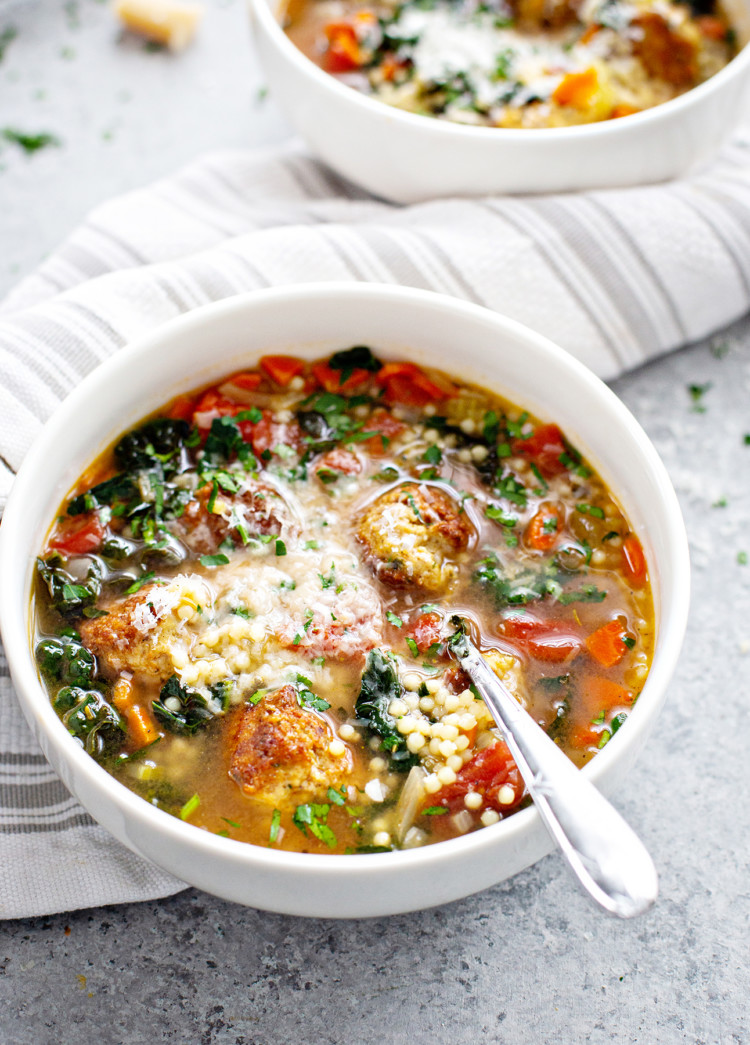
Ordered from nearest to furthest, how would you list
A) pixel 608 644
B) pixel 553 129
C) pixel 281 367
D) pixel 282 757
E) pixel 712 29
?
pixel 282 757, pixel 608 644, pixel 281 367, pixel 553 129, pixel 712 29

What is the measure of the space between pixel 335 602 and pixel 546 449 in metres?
0.84

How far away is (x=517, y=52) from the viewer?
473 cm

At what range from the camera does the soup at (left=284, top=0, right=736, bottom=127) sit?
4.45 meters

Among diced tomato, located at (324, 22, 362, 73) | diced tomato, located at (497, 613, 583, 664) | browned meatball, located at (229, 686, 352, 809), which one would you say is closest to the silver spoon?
diced tomato, located at (497, 613, 583, 664)

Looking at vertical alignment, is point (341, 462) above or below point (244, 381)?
below

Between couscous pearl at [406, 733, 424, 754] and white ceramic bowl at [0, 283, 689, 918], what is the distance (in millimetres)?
386

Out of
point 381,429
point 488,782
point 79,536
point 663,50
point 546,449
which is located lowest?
point 488,782

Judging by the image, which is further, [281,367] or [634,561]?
[281,367]

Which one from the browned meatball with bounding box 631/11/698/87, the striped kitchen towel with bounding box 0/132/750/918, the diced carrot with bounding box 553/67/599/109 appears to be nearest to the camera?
the striped kitchen towel with bounding box 0/132/750/918

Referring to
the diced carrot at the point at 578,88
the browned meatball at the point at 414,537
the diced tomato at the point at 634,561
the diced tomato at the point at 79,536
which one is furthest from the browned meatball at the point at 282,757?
the diced carrot at the point at 578,88

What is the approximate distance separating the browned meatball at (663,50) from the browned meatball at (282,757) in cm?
340

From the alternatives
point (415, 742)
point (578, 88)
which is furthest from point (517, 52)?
point (415, 742)

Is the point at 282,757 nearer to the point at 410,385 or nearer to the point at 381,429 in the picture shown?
the point at 381,429

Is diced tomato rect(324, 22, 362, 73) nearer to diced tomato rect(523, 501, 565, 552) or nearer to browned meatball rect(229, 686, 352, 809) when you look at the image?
diced tomato rect(523, 501, 565, 552)
